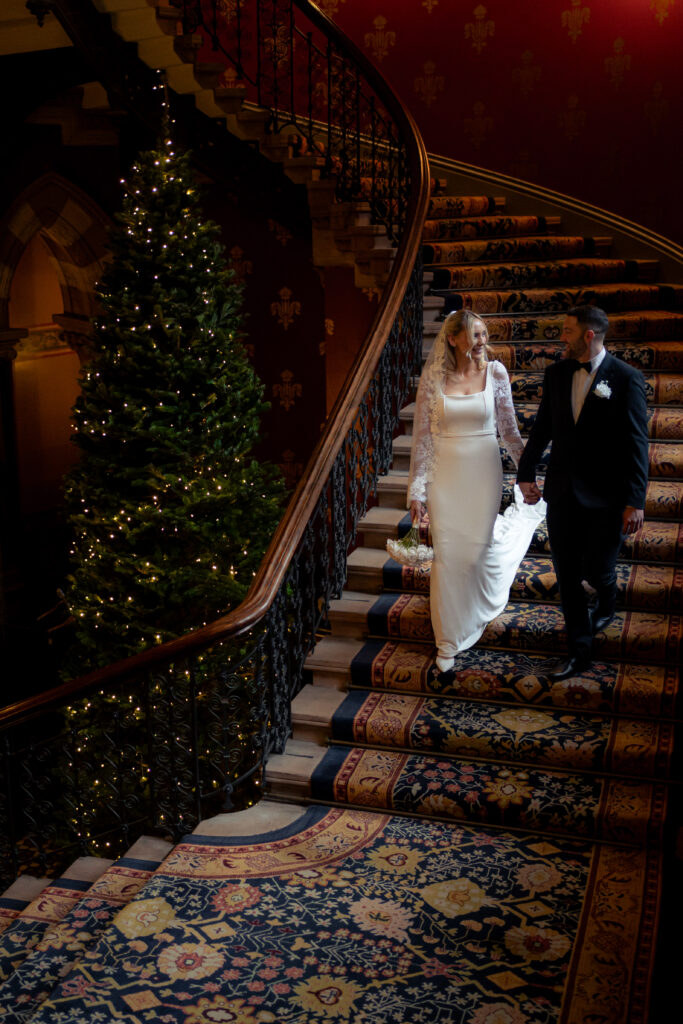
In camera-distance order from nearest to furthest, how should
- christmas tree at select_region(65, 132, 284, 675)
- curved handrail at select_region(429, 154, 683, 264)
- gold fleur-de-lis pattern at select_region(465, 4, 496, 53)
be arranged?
christmas tree at select_region(65, 132, 284, 675)
curved handrail at select_region(429, 154, 683, 264)
gold fleur-de-lis pattern at select_region(465, 4, 496, 53)

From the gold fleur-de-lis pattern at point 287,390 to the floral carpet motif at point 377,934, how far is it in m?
5.54

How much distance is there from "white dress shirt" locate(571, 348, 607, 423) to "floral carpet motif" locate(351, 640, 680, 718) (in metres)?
1.03

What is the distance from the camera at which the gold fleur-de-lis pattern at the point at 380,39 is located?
8352 millimetres

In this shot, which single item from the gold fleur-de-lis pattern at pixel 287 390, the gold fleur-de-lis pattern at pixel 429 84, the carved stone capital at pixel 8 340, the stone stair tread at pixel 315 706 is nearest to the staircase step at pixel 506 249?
the gold fleur-de-lis pattern at pixel 429 84

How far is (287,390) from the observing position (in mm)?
8938

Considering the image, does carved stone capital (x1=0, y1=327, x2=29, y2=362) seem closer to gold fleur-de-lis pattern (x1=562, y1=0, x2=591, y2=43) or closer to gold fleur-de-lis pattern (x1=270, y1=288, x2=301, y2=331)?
gold fleur-de-lis pattern (x1=270, y1=288, x2=301, y2=331)

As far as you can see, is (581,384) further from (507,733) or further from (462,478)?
(507,733)

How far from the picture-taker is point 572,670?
4.12 meters

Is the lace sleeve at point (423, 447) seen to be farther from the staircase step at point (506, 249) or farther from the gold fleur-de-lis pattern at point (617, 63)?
the gold fleur-de-lis pattern at point (617, 63)

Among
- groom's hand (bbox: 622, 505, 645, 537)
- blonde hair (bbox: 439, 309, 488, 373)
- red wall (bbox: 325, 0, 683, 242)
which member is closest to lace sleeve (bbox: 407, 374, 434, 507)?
blonde hair (bbox: 439, 309, 488, 373)

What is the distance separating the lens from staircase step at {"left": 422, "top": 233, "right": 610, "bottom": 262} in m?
6.80

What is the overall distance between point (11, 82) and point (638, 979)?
21.7 feet

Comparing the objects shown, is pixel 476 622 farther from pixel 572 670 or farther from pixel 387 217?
pixel 387 217

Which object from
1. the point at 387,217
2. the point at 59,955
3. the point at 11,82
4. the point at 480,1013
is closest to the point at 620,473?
the point at 480,1013
